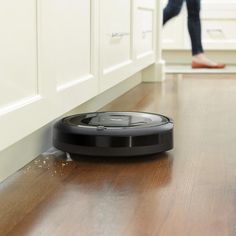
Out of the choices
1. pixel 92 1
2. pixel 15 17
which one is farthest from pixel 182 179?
pixel 92 1

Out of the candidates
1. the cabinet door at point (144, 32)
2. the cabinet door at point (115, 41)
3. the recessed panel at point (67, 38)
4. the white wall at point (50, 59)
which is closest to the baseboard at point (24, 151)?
the white wall at point (50, 59)

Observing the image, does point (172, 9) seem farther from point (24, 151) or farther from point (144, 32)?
point (24, 151)

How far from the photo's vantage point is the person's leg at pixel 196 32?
394 cm

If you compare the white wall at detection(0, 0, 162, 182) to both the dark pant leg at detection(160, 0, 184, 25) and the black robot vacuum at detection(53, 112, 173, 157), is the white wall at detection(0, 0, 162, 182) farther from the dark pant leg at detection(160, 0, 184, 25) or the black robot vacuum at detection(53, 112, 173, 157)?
the dark pant leg at detection(160, 0, 184, 25)

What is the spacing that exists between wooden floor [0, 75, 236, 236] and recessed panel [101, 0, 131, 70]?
17.6 inches

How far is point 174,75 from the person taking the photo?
3.70 m

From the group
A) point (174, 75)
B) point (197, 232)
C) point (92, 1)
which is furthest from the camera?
point (174, 75)

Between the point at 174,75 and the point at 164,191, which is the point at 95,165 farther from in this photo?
the point at 174,75

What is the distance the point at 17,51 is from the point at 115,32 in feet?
3.37

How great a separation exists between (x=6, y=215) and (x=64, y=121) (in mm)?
491

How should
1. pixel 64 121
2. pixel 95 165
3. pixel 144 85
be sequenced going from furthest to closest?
pixel 144 85 < pixel 64 121 < pixel 95 165

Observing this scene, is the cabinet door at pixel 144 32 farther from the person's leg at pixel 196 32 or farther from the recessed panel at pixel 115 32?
the person's leg at pixel 196 32

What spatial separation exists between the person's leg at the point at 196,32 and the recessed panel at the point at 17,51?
9.55 feet

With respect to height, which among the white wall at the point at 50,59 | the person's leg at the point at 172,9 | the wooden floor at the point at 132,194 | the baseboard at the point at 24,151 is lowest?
the wooden floor at the point at 132,194
